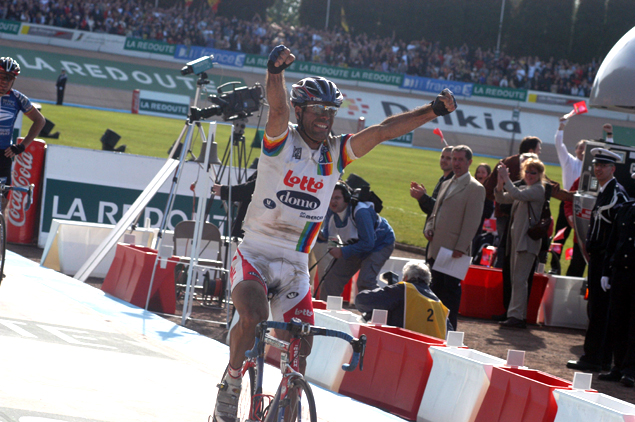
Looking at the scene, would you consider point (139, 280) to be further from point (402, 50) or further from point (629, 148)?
point (402, 50)

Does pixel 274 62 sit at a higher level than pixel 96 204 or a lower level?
higher

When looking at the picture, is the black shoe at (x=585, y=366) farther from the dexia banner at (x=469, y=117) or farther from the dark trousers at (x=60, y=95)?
the dexia banner at (x=469, y=117)

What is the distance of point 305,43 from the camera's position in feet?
177

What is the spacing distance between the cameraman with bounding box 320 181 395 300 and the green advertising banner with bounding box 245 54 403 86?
37.7m

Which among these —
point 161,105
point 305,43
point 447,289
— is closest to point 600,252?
point 447,289

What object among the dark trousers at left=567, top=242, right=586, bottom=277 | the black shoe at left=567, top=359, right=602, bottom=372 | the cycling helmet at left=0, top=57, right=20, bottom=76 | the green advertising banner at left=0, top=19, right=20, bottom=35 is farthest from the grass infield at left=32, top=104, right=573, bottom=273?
the green advertising banner at left=0, top=19, right=20, bottom=35

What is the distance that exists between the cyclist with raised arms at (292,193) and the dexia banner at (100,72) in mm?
38834

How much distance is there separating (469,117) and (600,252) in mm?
35845

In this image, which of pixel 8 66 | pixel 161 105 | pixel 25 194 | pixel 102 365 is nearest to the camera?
pixel 102 365

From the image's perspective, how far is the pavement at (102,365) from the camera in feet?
17.2

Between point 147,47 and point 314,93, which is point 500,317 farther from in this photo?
point 147,47

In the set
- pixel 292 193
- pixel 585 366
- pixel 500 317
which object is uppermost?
pixel 292 193

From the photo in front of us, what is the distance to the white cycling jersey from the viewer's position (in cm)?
440

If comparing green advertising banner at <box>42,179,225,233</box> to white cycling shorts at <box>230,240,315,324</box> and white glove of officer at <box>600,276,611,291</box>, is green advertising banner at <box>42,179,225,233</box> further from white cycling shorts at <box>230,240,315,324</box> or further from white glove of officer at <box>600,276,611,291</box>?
white cycling shorts at <box>230,240,315,324</box>
